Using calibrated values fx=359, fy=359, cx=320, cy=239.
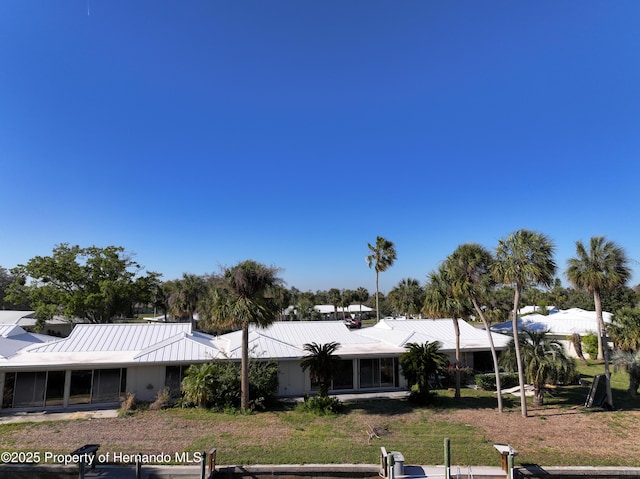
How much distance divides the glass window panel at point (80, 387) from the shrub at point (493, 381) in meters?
19.9

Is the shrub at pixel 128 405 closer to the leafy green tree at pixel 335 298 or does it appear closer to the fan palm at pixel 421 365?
the fan palm at pixel 421 365

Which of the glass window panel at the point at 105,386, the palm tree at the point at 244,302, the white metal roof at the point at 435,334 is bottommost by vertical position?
the glass window panel at the point at 105,386

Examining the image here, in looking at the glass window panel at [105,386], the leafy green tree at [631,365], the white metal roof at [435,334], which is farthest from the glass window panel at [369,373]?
the glass window panel at [105,386]

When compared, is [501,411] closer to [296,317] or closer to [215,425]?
[215,425]

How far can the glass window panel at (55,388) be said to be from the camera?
15734 mm

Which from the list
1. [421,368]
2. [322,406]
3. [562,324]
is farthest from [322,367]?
[562,324]

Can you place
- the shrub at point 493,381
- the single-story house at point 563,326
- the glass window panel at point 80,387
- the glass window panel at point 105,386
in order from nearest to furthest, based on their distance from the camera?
the glass window panel at point 80,387
the glass window panel at point 105,386
the shrub at point 493,381
the single-story house at point 563,326

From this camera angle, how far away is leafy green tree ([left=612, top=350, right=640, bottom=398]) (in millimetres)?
17109

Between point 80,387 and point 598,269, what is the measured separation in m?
30.5

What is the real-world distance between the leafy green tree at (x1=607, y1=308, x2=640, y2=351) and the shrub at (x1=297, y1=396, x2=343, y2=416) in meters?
14.9

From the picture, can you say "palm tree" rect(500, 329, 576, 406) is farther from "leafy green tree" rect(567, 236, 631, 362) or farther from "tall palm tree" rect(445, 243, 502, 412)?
"leafy green tree" rect(567, 236, 631, 362)

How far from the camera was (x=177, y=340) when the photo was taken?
720 inches

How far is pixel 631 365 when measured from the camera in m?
17.2

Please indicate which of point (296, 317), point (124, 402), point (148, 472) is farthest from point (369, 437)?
point (296, 317)
